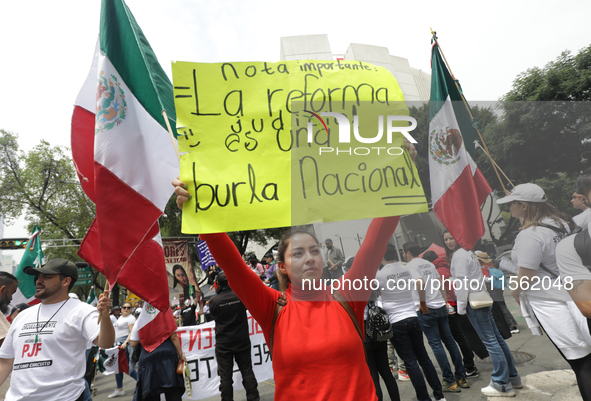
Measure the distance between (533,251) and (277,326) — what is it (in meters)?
2.48

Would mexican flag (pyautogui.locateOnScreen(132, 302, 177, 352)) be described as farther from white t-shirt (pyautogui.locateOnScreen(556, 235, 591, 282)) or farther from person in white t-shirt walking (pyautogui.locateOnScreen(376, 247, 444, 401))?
white t-shirt (pyautogui.locateOnScreen(556, 235, 591, 282))

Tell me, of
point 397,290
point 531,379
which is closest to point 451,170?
point 397,290

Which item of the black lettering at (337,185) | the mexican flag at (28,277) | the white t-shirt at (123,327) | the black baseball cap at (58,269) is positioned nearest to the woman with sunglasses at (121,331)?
the white t-shirt at (123,327)

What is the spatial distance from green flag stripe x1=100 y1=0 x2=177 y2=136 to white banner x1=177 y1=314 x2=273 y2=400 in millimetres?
3662

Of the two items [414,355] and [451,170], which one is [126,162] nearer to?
[451,170]

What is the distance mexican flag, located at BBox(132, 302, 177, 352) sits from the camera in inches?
167

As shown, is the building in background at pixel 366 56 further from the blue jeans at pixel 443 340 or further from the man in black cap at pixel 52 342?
the man in black cap at pixel 52 342

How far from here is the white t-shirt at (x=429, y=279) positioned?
4.62m

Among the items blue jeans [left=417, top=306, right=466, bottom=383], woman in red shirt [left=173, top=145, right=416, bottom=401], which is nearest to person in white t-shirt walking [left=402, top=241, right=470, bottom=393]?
blue jeans [left=417, top=306, right=466, bottom=383]

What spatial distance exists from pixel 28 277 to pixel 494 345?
8.76 meters

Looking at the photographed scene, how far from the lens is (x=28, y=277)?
7336 mm

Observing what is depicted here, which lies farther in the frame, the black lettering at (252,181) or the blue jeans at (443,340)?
the blue jeans at (443,340)

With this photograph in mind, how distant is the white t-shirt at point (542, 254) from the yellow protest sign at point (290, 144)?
1.79 m

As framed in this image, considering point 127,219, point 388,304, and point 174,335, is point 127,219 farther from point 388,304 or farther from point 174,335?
point 388,304
